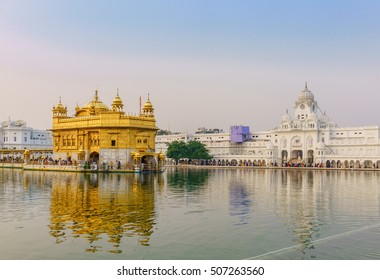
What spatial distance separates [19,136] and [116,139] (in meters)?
58.8

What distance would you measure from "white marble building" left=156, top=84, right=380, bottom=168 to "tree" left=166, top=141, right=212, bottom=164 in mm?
4884

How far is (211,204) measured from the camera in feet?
68.5

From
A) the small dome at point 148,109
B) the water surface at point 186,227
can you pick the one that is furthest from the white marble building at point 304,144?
the water surface at point 186,227

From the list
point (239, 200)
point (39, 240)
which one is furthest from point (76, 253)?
point (239, 200)

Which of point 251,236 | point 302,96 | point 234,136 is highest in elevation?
point 302,96

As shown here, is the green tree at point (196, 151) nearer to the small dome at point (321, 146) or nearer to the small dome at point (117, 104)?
the small dome at point (321, 146)

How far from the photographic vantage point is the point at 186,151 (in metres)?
95.4

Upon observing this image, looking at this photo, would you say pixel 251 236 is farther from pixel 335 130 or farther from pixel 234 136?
pixel 234 136

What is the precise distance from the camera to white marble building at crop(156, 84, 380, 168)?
82.8m

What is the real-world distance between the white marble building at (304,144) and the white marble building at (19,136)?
32.6 m

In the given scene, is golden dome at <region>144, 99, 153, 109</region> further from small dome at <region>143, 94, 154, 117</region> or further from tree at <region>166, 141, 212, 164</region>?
tree at <region>166, 141, 212, 164</region>

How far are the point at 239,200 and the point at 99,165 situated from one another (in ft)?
95.1

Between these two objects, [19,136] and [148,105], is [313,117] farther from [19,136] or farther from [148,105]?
[19,136]

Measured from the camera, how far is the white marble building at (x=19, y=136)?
100625mm
